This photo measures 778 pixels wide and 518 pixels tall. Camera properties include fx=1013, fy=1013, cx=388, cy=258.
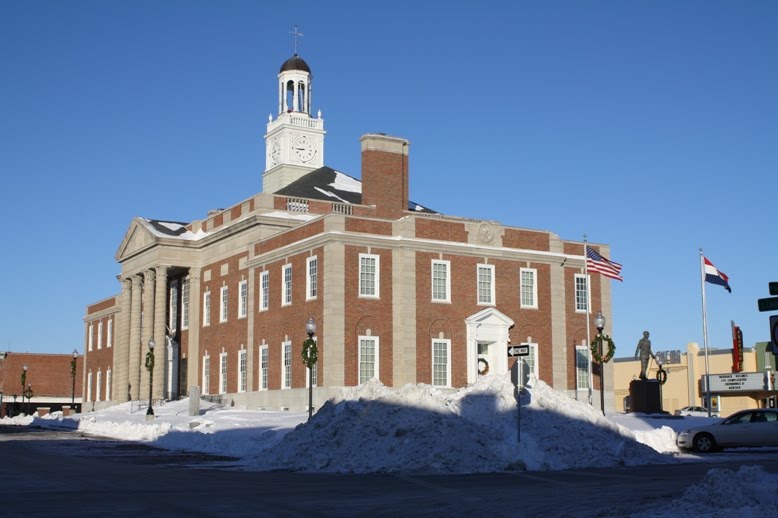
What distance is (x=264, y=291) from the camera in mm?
54031

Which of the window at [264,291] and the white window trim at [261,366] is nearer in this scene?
the white window trim at [261,366]

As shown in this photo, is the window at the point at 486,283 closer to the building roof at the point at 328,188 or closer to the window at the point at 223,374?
the building roof at the point at 328,188

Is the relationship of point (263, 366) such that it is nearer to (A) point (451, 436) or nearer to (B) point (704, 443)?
(B) point (704, 443)

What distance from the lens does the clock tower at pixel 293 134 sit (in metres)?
73.1

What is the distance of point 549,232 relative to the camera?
53969 millimetres

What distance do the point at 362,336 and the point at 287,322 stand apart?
16.6 feet

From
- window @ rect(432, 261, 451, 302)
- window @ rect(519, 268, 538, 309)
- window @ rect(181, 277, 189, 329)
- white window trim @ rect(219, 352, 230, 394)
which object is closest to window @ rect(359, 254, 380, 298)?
window @ rect(432, 261, 451, 302)

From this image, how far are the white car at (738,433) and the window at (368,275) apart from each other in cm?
1972

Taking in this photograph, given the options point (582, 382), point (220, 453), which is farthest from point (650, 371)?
point (220, 453)

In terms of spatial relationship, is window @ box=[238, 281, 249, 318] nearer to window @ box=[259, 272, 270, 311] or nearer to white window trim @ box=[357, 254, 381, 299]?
window @ box=[259, 272, 270, 311]

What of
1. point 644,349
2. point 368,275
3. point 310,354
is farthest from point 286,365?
point 644,349

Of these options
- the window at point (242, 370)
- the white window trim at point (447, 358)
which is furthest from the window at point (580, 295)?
the window at point (242, 370)

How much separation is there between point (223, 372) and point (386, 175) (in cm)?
1500

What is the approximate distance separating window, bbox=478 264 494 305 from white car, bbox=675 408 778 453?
67.3 ft
